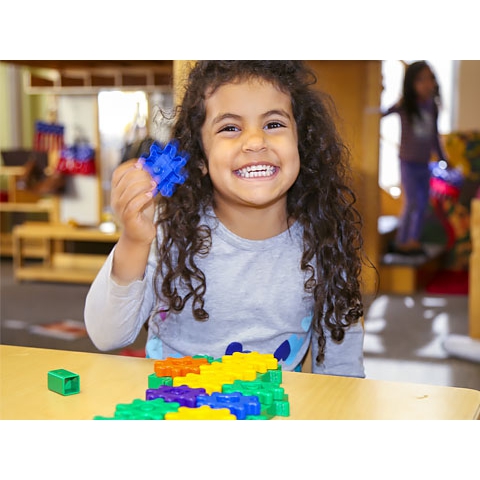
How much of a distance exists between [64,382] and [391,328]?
2.45 m

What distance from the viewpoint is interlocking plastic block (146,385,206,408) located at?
0.60 metres

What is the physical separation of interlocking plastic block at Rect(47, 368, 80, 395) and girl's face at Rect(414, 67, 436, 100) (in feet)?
11.2

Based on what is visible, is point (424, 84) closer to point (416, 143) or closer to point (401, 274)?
point (416, 143)

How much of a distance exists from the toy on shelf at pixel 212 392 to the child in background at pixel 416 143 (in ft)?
10.6

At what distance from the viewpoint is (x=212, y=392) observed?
2.07ft

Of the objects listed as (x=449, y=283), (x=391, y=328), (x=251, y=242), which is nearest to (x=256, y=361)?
(x=251, y=242)

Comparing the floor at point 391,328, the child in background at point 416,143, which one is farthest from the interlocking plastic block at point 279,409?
the child in background at point 416,143

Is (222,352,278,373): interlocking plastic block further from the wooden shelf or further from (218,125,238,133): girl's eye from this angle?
the wooden shelf

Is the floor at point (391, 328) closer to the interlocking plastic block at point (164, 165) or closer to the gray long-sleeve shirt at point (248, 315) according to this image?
the gray long-sleeve shirt at point (248, 315)

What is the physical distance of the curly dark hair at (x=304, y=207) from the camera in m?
1.02
